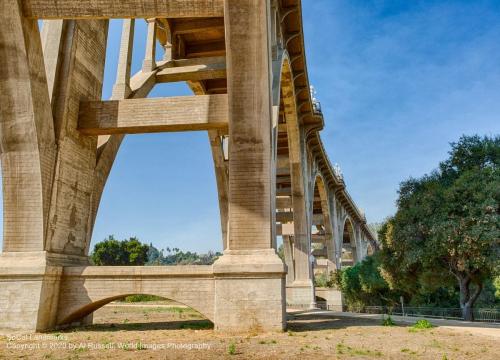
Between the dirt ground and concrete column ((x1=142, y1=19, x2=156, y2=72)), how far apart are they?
12405 millimetres

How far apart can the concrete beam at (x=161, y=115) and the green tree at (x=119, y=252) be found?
64.2 m

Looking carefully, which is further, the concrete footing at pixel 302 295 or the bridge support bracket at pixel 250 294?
the concrete footing at pixel 302 295

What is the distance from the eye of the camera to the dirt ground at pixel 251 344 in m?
7.93

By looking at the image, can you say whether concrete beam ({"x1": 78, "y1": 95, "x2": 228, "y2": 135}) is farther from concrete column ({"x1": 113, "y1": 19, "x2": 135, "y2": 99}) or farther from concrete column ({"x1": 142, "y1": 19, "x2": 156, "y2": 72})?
concrete column ({"x1": 142, "y1": 19, "x2": 156, "y2": 72})

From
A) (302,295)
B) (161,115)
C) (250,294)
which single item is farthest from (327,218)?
(250,294)

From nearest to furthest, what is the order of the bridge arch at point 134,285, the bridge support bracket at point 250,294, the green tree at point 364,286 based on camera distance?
the bridge support bracket at point 250,294 < the bridge arch at point 134,285 < the green tree at point 364,286

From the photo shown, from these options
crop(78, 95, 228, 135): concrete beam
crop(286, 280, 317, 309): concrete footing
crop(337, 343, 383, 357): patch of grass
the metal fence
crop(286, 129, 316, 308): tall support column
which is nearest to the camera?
crop(337, 343, 383, 357): patch of grass

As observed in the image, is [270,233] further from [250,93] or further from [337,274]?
[337,274]

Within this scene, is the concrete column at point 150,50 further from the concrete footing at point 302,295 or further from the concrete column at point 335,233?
the concrete column at point 335,233

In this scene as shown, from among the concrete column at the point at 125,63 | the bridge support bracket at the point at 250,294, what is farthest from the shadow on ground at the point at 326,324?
the concrete column at the point at 125,63

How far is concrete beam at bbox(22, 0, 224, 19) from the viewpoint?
1189 centimetres

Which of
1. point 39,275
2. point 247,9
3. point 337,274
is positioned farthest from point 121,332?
point 337,274

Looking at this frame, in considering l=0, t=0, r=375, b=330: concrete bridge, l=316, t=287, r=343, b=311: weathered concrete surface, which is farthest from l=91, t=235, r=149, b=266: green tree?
l=0, t=0, r=375, b=330: concrete bridge

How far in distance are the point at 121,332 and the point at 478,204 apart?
620 inches
